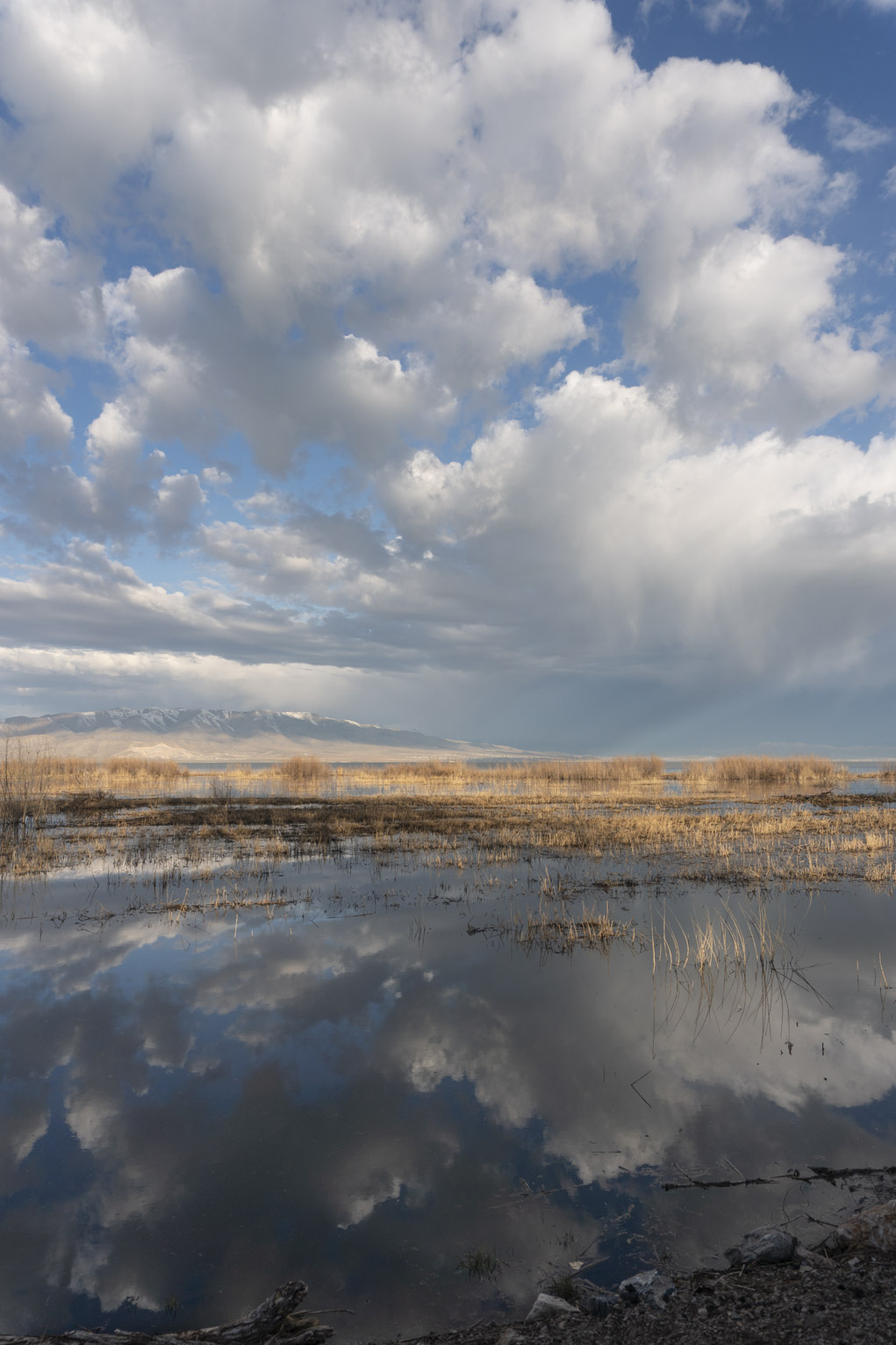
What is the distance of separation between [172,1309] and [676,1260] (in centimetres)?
291

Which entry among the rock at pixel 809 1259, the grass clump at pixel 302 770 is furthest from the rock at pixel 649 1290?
the grass clump at pixel 302 770

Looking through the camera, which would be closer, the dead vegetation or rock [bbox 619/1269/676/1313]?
rock [bbox 619/1269/676/1313]

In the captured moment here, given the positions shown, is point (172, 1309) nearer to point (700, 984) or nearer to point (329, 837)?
point (700, 984)

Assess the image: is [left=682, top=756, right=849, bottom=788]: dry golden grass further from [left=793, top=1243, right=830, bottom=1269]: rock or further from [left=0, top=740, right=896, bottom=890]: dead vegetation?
[left=793, top=1243, right=830, bottom=1269]: rock

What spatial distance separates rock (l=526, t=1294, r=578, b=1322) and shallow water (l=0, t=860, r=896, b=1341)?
0.83 ft

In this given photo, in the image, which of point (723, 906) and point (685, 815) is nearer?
point (723, 906)

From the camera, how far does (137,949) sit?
9.95m

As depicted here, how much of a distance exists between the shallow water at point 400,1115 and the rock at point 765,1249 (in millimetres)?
195

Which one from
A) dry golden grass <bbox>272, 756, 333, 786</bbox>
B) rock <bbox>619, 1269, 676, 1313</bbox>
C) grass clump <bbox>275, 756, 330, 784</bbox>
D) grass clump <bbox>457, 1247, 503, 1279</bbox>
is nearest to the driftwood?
grass clump <bbox>457, 1247, 503, 1279</bbox>

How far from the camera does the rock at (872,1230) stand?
363 cm

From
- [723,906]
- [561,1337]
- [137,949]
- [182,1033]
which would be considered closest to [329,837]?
[137,949]

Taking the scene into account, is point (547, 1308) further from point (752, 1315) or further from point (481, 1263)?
point (752, 1315)

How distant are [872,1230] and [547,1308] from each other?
194 centimetres

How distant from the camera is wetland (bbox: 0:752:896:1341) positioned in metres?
3.97
